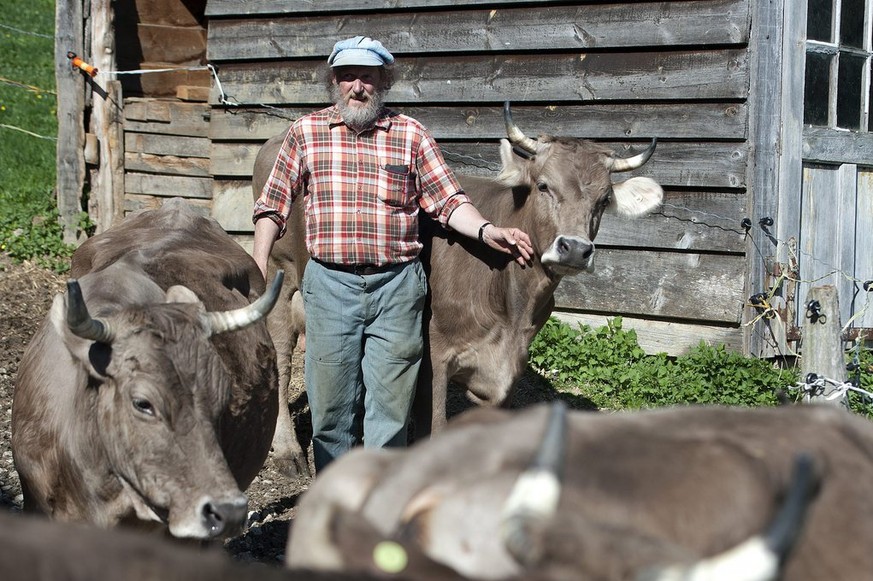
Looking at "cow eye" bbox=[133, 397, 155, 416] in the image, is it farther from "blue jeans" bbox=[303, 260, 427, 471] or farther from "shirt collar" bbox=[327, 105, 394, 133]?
"shirt collar" bbox=[327, 105, 394, 133]

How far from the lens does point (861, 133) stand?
7.66 m

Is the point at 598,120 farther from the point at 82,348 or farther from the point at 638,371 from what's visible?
the point at 82,348

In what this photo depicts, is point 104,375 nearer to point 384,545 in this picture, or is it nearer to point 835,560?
point 384,545

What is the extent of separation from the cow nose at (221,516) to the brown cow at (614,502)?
1.45 m

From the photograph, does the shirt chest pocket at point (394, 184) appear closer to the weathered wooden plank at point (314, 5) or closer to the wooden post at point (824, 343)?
the wooden post at point (824, 343)

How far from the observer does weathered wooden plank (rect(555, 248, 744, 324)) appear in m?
7.45

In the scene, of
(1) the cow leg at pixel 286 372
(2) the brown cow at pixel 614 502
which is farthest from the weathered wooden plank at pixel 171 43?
(2) the brown cow at pixel 614 502

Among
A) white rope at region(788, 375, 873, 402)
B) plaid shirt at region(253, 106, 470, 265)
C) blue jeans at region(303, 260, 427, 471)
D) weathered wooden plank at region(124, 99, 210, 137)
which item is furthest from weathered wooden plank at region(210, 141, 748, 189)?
weathered wooden plank at region(124, 99, 210, 137)

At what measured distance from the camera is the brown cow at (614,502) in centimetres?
182

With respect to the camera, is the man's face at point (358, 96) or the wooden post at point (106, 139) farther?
the wooden post at point (106, 139)

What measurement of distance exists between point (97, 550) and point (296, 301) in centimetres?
560

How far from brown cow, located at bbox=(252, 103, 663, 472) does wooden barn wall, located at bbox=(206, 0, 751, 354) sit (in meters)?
1.28

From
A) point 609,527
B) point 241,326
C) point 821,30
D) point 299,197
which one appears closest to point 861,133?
point 821,30

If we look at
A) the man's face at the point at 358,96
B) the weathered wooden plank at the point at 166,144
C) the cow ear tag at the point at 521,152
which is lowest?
the cow ear tag at the point at 521,152
